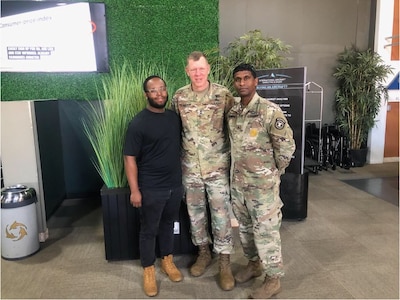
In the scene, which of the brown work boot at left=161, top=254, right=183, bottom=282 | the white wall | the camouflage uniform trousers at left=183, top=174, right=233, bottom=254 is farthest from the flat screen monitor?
the white wall

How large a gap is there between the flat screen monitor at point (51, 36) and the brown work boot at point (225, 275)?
2920 millimetres

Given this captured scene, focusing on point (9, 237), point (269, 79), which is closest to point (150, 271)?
point (9, 237)

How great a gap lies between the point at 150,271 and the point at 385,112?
18.8 ft

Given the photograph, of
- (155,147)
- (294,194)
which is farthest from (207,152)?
(294,194)

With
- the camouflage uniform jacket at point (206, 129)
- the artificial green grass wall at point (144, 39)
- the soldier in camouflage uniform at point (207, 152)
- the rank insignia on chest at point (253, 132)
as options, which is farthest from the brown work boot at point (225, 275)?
the artificial green grass wall at point (144, 39)

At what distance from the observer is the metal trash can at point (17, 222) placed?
2.72 metres

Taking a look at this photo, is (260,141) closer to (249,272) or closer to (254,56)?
(249,272)

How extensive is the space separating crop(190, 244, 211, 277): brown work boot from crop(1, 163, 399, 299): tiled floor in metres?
0.05

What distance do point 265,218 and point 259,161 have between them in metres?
0.37

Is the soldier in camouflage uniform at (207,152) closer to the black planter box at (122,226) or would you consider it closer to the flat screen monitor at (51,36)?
the black planter box at (122,226)

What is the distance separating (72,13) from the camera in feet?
13.4

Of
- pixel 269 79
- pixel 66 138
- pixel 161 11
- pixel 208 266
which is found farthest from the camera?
pixel 66 138

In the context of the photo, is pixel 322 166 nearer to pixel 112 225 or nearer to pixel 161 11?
pixel 161 11

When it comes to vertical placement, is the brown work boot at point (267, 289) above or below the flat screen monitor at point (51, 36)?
below
